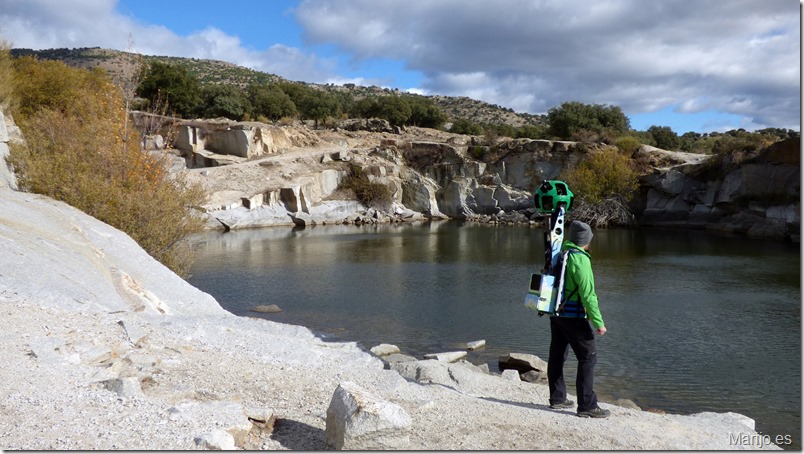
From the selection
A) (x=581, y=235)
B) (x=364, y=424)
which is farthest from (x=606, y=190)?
(x=364, y=424)

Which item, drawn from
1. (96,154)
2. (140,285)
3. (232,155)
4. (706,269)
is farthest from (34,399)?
(232,155)

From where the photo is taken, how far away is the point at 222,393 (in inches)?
272

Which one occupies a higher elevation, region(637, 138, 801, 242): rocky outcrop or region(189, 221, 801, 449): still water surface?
region(637, 138, 801, 242): rocky outcrop

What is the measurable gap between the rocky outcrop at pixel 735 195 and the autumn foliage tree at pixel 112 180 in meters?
34.6

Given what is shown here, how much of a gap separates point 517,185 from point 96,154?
1685 inches

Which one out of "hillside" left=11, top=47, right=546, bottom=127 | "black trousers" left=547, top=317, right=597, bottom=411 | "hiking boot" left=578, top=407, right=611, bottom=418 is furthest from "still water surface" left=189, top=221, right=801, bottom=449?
"hillside" left=11, top=47, right=546, bottom=127

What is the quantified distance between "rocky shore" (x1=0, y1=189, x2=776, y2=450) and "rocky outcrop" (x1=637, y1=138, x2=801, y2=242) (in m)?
36.4

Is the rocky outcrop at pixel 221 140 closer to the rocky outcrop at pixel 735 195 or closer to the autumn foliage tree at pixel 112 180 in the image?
the autumn foliage tree at pixel 112 180

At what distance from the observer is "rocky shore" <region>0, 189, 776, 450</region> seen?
18.1 feet

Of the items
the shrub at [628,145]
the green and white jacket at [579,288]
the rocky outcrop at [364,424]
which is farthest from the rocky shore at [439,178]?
the rocky outcrop at [364,424]

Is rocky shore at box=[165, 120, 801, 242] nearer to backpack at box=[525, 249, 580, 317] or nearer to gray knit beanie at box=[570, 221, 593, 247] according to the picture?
gray knit beanie at box=[570, 221, 593, 247]

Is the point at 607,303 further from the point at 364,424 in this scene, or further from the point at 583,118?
the point at 583,118

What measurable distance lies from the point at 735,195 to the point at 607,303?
30865 millimetres

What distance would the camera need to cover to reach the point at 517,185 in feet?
188
